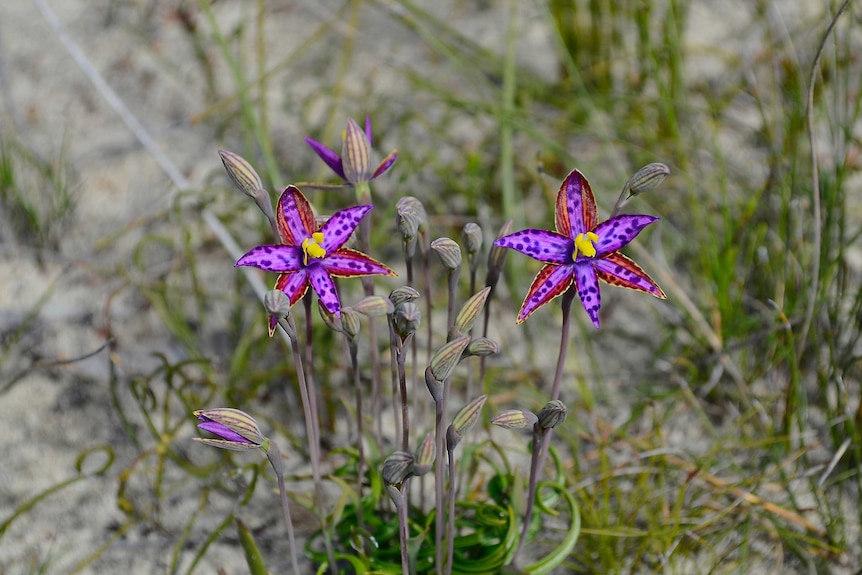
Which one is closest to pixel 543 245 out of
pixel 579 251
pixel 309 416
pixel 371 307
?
pixel 579 251

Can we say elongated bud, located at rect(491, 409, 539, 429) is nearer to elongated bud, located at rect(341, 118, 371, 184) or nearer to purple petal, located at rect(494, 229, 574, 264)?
purple petal, located at rect(494, 229, 574, 264)

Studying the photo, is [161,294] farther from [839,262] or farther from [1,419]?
[839,262]

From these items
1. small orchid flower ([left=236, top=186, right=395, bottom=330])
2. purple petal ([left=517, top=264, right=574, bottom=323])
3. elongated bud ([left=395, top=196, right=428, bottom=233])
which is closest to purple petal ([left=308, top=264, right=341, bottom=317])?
small orchid flower ([left=236, top=186, right=395, bottom=330])

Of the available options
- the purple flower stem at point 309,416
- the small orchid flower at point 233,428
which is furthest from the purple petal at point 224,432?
the purple flower stem at point 309,416

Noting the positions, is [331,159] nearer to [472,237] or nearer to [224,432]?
[472,237]

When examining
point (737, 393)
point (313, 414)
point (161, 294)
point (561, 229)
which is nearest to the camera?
point (561, 229)

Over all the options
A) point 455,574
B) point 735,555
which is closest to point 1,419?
point 455,574
